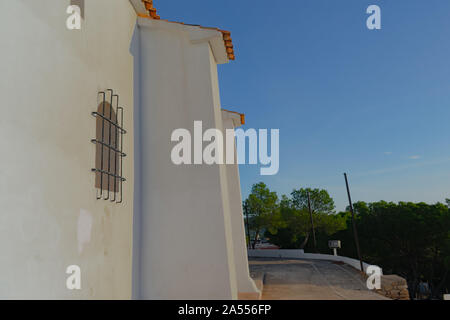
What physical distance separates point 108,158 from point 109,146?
34cm

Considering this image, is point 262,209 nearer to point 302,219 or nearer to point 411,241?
point 302,219

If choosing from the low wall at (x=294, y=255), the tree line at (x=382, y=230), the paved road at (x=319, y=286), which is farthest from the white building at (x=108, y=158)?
the tree line at (x=382, y=230)

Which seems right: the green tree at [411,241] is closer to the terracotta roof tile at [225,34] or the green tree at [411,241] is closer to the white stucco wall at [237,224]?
the white stucco wall at [237,224]

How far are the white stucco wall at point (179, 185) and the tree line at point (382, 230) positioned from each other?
19062 mm

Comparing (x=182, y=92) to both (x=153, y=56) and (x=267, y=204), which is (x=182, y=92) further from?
(x=267, y=204)

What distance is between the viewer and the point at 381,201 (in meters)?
25.2

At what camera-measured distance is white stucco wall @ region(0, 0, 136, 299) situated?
1.98 metres

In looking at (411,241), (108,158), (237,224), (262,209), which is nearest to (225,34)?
(108,158)

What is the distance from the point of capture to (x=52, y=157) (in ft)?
7.84

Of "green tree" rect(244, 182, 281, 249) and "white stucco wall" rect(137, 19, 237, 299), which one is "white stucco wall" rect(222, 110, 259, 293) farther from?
"green tree" rect(244, 182, 281, 249)

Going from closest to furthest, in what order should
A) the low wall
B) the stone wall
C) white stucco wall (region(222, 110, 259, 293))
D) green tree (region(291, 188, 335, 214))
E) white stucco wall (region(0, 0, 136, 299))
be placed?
white stucco wall (region(0, 0, 136, 299))
white stucco wall (region(222, 110, 259, 293))
the stone wall
the low wall
green tree (region(291, 188, 335, 214))

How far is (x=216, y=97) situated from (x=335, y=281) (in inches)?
358

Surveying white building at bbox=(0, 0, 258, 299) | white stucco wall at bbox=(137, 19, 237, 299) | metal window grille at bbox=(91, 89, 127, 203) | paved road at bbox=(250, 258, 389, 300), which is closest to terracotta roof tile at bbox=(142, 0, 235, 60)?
white building at bbox=(0, 0, 258, 299)

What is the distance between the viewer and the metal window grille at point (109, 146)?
10.6ft
